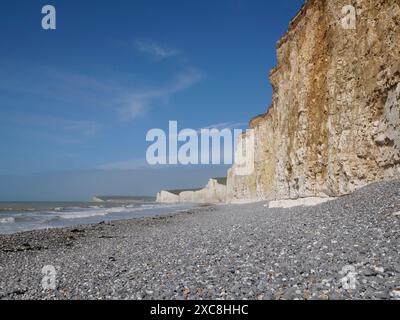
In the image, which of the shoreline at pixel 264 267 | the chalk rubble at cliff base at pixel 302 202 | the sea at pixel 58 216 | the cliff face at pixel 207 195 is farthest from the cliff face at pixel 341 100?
the cliff face at pixel 207 195

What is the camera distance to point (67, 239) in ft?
65.1

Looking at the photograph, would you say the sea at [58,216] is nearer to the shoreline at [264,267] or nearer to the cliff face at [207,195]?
the shoreline at [264,267]

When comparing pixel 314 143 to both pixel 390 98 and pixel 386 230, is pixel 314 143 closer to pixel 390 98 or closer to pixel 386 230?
pixel 390 98

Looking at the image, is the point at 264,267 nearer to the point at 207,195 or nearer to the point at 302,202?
the point at 302,202

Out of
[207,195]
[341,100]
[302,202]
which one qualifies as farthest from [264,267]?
[207,195]

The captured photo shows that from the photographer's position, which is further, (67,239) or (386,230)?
(67,239)

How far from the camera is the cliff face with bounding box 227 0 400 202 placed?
1547cm

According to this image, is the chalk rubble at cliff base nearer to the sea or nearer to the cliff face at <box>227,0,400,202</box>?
the cliff face at <box>227,0,400,202</box>

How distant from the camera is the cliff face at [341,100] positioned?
15469 mm

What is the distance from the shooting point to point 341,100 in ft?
62.4

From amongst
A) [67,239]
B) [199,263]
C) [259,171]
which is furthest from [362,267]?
[259,171]

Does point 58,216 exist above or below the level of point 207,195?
below

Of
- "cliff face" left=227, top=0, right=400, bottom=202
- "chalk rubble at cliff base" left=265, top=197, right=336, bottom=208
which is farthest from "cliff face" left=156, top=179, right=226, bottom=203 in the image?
"chalk rubble at cliff base" left=265, top=197, right=336, bottom=208

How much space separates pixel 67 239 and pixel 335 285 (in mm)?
17356
